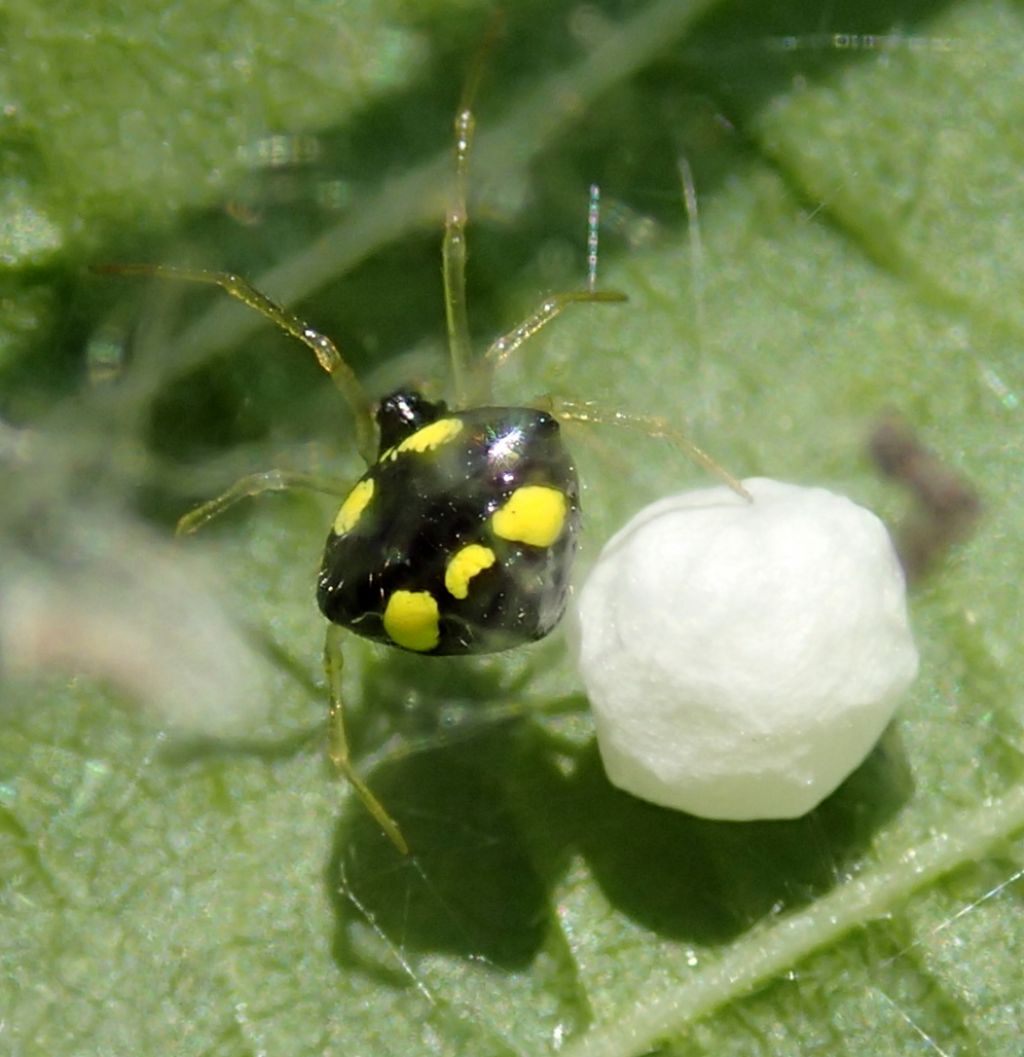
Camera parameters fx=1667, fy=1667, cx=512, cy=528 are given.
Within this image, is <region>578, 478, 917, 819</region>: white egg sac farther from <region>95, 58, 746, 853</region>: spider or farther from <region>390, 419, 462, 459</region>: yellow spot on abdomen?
<region>390, 419, 462, 459</region>: yellow spot on abdomen

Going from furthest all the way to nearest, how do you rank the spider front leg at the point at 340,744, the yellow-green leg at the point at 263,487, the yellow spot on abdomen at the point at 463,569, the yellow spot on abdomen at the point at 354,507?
the yellow-green leg at the point at 263,487, the spider front leg at the point at 340,744, the yellow spot on abdomen at the point at 354,507, the yellow spot on abdomen at the point at 463,569

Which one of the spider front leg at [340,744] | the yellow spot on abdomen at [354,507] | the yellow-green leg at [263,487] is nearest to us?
the yellow spot on abdomen at [354,507]

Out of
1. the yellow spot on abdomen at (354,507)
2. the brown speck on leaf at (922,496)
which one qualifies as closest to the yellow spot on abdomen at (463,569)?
the yellow spot on abdomen at (354,507)

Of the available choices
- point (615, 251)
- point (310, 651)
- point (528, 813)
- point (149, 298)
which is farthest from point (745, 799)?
point (149, 298)

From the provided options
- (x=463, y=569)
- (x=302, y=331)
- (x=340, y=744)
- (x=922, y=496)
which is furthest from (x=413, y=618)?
(x=922, y=496)

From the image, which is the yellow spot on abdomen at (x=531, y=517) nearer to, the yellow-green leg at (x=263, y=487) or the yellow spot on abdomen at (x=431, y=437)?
the yellow spot on abdomen at (x=431, y=437)
